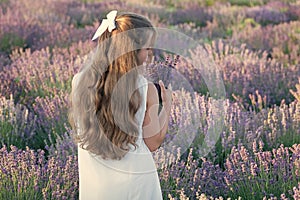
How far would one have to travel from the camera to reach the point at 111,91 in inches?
93.0

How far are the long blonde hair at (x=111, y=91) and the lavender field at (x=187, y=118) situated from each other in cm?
36

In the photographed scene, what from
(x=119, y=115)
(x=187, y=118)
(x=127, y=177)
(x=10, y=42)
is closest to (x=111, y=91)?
(x=119, y=115)

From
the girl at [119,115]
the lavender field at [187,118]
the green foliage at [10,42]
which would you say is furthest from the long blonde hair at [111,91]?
the green foliage at [10,42]

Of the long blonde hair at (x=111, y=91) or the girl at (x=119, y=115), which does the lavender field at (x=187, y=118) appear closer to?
the girl at (x=119, y=115)

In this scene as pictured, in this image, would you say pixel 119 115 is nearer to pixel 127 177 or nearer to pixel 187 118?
pixel 127 177

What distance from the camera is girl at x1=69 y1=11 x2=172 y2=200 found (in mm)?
2332

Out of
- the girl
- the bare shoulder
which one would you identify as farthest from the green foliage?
the bare shoulder

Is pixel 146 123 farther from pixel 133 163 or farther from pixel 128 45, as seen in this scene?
pixel 128 45

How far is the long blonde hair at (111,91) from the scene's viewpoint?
91.4 inches

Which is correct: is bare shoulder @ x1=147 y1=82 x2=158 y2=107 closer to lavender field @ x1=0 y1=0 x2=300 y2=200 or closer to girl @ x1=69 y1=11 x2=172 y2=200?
girl @ x1=69 y1=11 x2=172 y2=200

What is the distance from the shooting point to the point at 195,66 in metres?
5.25

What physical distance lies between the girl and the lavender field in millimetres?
227

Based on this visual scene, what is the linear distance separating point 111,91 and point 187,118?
1.33 meters

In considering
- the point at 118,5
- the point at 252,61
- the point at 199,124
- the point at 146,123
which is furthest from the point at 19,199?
the point at 118,5
